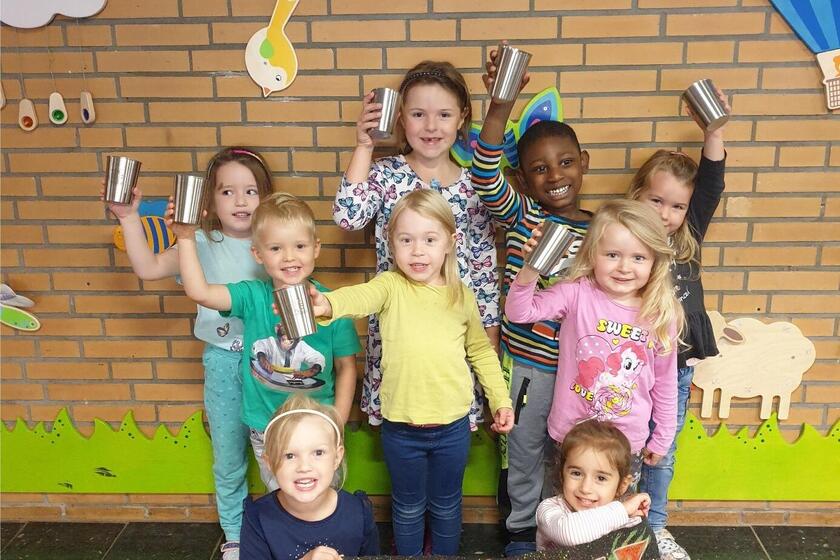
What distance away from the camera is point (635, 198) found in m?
2.75

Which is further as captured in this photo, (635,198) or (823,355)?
(823,355)

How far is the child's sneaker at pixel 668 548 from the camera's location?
9.46ft

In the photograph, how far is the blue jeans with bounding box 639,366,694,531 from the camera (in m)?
2.87

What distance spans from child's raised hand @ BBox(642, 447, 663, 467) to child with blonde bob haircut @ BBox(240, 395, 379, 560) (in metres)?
1.17

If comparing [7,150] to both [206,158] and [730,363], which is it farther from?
[730,363]

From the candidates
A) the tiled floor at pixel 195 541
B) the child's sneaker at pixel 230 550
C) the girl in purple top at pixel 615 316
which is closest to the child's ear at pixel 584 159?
the girl in purple top at pixel 615 316

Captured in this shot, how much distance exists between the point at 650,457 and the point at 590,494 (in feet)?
1.79

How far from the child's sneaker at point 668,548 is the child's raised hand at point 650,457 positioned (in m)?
0.43

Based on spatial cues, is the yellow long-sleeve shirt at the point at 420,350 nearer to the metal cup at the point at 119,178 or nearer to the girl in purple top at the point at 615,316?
the girl in purple top at the point at 615,316

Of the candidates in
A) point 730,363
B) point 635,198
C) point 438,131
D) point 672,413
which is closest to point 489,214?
point 438,131

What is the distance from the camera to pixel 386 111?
2.47 meters

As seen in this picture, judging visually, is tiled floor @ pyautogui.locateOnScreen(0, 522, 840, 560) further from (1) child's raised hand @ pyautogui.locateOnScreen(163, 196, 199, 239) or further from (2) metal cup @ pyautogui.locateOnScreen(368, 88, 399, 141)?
(2) metal cup @ pyautogui.locateOnScreen(368, 88, 399, 141)

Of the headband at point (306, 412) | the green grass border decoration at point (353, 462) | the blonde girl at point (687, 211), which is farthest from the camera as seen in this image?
the green grass border decoration at point (353, 462)

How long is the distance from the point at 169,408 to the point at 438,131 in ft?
5.69
